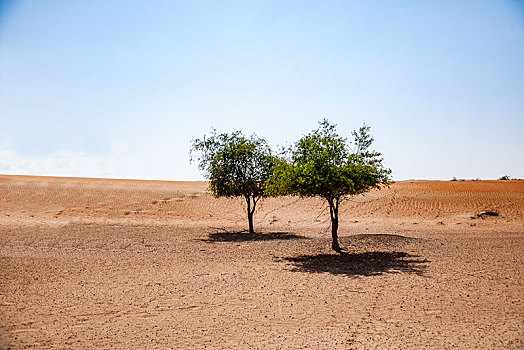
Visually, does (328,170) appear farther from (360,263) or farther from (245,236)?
(245,236)

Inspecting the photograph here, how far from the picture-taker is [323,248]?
15.9 meters

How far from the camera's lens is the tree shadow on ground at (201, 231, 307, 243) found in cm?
1889

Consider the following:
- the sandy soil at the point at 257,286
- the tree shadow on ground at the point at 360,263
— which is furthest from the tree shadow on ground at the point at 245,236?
the tree shadow on ground at the point at 360,263

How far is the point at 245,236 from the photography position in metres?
20.2

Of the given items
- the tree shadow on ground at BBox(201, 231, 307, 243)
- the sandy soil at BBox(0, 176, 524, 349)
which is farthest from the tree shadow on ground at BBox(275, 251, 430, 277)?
the tree shadow on ground at BBox(201, 231, 307, 243)

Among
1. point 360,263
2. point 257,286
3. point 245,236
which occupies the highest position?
point 245,236

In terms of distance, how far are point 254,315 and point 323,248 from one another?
8092 millimetres

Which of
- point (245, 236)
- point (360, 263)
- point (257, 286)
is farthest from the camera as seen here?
point (245, 236)

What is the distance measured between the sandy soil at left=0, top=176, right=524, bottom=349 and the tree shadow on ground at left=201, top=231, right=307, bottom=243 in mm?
95

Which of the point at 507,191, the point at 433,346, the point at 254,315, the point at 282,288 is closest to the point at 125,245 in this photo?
the point at 282,288

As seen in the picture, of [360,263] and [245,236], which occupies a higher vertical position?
[245,236]

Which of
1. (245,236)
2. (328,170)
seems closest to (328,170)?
(328,170)

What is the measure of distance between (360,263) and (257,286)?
4.23m

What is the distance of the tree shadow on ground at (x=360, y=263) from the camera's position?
38.9 ft
